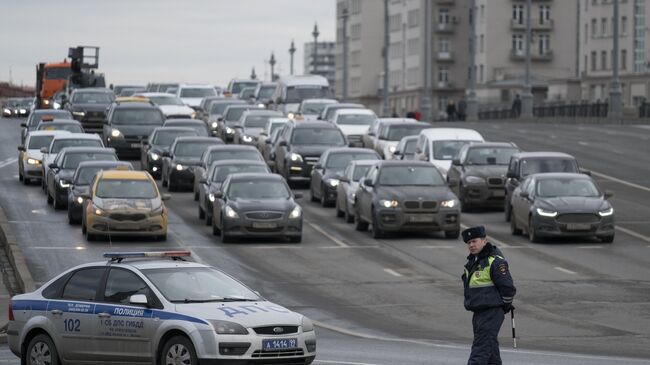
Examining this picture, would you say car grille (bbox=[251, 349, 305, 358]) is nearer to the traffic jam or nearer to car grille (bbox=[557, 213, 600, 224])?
the traffic jam

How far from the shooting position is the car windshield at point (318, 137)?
165 ft

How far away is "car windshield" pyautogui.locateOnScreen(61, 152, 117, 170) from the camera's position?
42544 mm

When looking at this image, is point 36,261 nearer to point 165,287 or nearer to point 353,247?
point 353,247

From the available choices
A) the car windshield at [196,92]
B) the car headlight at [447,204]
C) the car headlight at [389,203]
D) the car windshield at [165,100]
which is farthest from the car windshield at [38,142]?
the car windshield at [196,92]

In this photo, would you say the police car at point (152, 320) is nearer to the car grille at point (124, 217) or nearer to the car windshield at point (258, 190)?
the car grille at point (124, 217)

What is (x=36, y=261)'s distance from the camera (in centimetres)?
3188

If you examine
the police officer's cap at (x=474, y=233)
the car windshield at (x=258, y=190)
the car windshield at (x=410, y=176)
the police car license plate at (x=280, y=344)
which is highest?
the police officer's cap at (x=474, y=233)

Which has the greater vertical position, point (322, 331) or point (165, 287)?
point (165, 287)

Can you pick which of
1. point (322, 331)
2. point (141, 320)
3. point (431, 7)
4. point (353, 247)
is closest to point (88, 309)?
point (141, 320)

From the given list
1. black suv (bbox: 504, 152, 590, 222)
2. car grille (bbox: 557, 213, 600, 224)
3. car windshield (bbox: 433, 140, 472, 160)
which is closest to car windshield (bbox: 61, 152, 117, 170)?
car windshield (bbox: 433, 140, 472, 160)

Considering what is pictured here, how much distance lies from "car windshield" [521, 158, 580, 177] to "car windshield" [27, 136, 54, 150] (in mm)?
16202

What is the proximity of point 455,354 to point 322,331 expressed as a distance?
12.8 feet

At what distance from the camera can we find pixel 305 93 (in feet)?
234

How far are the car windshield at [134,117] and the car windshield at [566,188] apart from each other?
75.7 ft
